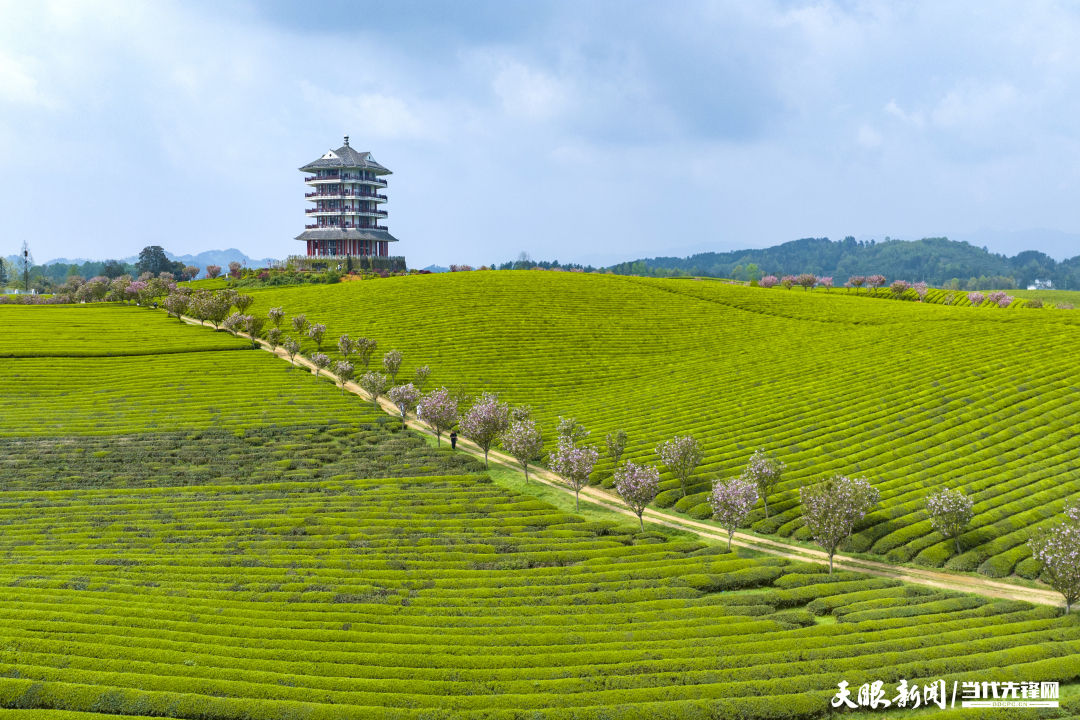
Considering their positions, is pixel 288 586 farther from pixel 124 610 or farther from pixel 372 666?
pixel 372 666

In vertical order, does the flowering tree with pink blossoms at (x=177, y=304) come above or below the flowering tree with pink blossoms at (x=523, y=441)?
above

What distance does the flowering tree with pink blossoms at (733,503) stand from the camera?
42.5 metres

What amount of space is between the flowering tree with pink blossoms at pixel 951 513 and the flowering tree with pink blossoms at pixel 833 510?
3.75 m

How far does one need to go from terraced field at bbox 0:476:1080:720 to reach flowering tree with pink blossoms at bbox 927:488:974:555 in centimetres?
650

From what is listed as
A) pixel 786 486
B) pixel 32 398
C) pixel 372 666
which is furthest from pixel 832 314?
pixel 32 398

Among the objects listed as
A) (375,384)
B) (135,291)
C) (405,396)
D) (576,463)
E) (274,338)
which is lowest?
(576,463)

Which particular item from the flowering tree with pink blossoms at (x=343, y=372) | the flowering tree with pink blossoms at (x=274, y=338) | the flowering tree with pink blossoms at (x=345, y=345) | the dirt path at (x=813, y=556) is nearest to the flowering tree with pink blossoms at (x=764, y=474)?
the dirt path at (x=813, y=556)

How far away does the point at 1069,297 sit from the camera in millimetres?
199250

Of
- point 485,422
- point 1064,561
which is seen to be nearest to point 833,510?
point 1064,561

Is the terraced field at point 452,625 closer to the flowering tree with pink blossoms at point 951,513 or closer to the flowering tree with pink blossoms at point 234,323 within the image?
the flowering tree with pink blossoms at point 951,513

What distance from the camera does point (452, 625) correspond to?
32094 millimetres

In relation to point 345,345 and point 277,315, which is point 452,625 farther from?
point 277,315

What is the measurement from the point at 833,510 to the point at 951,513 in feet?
24.1

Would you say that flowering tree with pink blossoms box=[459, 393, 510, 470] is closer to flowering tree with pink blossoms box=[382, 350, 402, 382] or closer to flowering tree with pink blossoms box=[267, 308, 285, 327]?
flowering tree with pink blossoms box=[382, 350, 402, 382]
